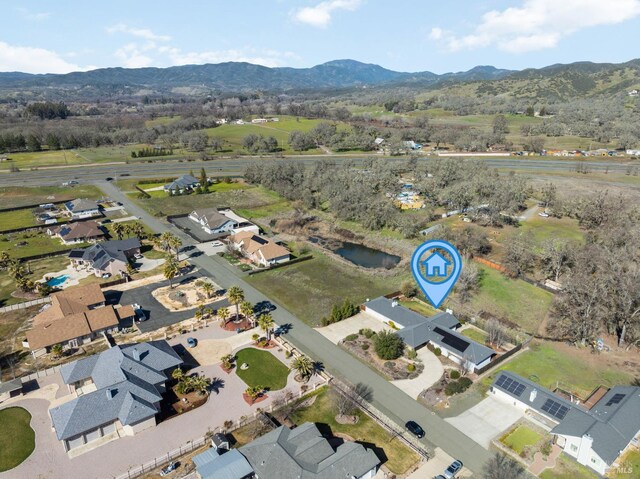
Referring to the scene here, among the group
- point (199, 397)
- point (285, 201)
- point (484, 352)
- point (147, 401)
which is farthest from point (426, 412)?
point (285, 201)

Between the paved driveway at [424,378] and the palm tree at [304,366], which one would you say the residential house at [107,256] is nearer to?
the palm tree at [304,366]

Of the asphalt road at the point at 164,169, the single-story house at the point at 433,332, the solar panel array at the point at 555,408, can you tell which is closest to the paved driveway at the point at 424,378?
the single-story house at the point at 433,332

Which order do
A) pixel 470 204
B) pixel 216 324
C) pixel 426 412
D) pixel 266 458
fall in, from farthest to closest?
1. pixel 470 204
2. pixel 216 324
3. pixel 426 412
4. pixel 266 458

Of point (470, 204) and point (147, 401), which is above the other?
point (470, 204)

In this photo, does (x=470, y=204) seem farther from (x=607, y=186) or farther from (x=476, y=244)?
(x=607, y=186)

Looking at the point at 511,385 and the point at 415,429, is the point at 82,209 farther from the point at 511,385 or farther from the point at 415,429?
the point at 511,385

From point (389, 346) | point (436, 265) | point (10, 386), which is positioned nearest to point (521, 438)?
point (389, 346)

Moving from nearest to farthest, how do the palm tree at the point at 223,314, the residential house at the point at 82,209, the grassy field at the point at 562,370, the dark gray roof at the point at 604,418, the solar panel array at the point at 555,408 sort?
1. the dark gray roof at the point at 604,418
2. the solar panel array at the point at 555,408
3. the grassy field at the point at 562,370
4. the palm tree at the point at 223,314
5. the residential house at the point at 82,209
